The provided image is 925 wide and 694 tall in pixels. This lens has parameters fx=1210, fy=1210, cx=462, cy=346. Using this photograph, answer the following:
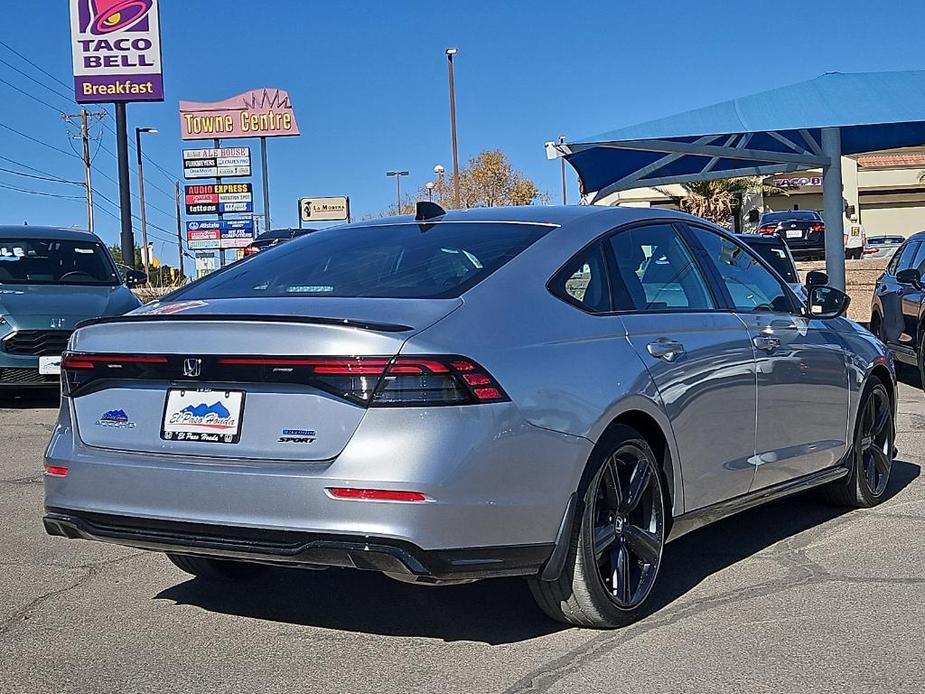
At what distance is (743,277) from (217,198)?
58255 millimetres

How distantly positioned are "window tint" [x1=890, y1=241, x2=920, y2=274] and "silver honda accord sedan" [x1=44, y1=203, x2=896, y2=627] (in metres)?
8.04

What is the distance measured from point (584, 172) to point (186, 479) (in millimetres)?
14894

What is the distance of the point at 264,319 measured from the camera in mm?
3932

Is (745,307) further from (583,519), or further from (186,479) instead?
(186,479)

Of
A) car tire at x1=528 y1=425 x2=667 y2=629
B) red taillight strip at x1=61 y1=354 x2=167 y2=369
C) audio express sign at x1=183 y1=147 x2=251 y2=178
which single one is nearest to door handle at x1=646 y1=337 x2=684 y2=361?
car tire at x1=528 y1=425 x2=667 y2=629

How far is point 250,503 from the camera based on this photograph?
3812 mm

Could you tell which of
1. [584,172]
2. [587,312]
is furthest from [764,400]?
[584,172]

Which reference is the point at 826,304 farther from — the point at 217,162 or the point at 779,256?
the point at 217,162

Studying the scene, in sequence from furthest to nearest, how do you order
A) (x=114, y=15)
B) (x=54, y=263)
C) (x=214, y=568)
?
1. (x=114, y=15)
2. (x=54, y=263)
3. (x=214, y=568)

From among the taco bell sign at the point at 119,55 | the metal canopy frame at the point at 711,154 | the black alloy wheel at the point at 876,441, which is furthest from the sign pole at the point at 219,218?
the black alloy wheel at the point at 876,441

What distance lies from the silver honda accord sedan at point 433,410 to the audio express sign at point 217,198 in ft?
189

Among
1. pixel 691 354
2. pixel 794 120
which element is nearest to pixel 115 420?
pixel 691 354

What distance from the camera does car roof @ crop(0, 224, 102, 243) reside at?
1273 cm

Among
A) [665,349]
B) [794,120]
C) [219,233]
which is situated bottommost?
[665,349]
